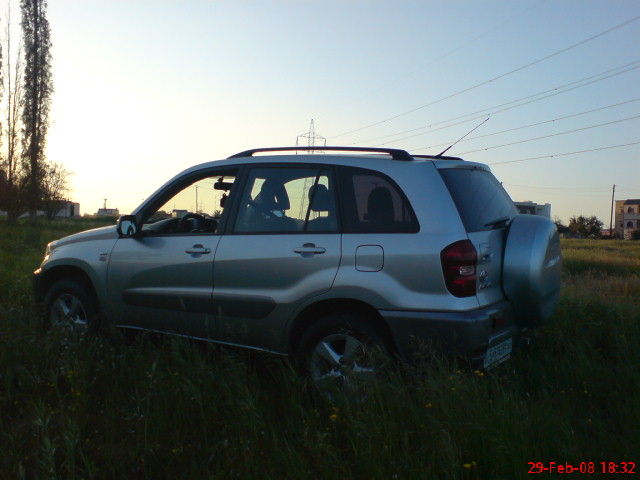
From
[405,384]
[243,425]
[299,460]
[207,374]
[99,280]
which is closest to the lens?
[299,460]

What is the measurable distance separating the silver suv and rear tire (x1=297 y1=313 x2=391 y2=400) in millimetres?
10

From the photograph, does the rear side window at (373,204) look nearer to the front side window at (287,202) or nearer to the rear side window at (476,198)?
the front side window at (287,202)

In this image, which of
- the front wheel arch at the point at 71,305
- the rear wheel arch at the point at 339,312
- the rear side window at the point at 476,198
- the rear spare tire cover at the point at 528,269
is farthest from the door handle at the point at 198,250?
the rear spare tire cover at the point at 528,269

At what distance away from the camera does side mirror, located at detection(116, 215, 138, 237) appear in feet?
16.7

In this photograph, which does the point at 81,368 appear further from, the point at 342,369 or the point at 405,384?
the point at 405,384

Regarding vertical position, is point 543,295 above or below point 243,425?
above

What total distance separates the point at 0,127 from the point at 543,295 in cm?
3650

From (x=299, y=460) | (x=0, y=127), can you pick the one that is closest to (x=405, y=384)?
(x=299, y=460)

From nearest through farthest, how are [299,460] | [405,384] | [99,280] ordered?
[299,460], [405,384], [99,280]

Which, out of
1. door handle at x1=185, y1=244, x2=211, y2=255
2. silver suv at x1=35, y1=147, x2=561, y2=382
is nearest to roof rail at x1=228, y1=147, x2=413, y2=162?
silver suv at x1=35, y1=147, x2=561, y2=382

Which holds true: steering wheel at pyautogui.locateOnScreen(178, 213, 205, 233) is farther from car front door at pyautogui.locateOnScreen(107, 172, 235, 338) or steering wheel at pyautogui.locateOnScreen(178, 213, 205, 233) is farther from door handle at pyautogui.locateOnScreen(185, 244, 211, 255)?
door handle at pyautogui.locateOnScreen(185, 244, 211, 255)

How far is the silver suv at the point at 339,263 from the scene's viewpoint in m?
3.76

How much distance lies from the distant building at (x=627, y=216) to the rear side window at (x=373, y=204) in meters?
118

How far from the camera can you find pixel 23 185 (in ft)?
118
